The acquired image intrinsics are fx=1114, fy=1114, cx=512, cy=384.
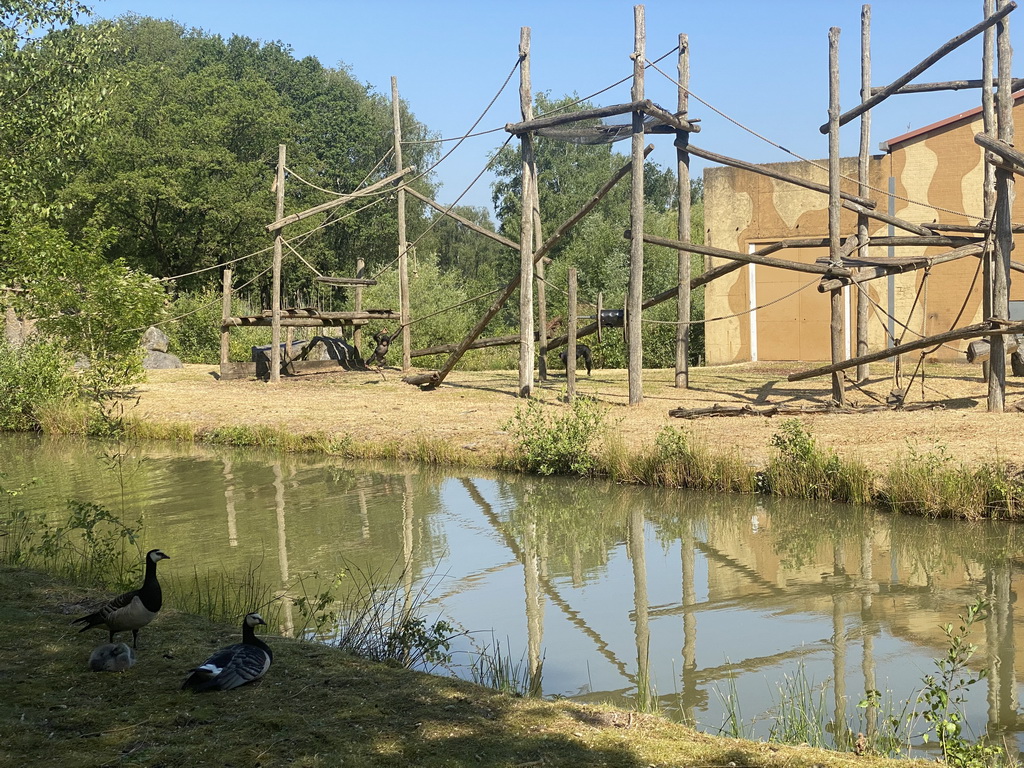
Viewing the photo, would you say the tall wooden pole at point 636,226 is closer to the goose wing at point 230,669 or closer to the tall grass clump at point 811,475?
the tall grass clump at point 811,475

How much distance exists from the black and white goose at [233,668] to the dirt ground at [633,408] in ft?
29.2

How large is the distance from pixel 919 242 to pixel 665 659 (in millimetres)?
14279

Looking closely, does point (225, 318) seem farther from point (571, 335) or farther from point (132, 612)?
point (132, 612)

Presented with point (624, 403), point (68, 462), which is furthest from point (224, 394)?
point (624, 403)

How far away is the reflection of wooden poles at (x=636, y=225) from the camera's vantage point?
759 inches

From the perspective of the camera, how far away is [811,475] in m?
13.1

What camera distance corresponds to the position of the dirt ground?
49.3 feet

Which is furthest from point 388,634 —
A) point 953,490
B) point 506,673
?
point 953,490

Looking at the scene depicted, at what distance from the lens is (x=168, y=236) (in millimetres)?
46406

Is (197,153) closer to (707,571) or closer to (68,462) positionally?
(68,462)

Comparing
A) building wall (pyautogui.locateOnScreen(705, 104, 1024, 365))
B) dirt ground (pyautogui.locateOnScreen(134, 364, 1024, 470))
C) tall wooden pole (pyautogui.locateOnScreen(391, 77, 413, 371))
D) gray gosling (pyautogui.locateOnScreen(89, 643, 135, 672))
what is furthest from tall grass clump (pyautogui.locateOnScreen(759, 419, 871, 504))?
building wall (pyautogui.locateOnScreen(705, 104, 1024, 365))

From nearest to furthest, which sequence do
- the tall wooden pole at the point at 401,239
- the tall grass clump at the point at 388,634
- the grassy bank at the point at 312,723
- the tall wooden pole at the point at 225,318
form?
the grassy bank at the point at 312,723 < the tall grass clump at the point at 388,634 < the tall wooden pole at the point at 401,239 < the tall wooden pole at the point at 225,318

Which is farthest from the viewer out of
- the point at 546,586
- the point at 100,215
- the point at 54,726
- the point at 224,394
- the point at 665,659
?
the point at 100,215

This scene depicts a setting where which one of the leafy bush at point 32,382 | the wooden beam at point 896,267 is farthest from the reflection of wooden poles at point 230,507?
the wooden beam at point 896,267
